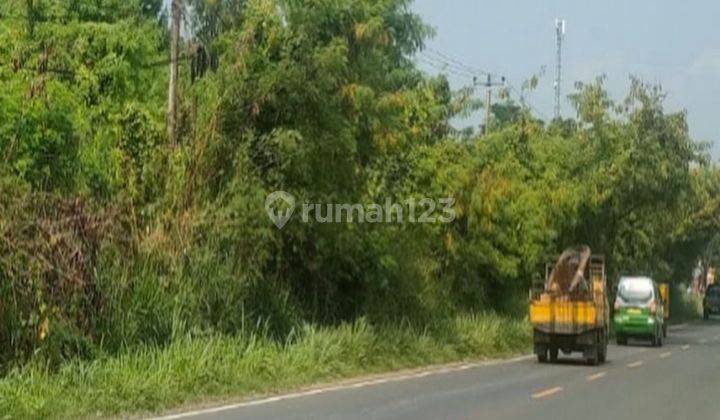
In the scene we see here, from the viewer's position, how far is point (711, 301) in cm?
8300

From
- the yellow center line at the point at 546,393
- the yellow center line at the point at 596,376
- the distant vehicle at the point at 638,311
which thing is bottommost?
the yellow center line at the point at 596,376

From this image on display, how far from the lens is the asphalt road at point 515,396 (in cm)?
1709

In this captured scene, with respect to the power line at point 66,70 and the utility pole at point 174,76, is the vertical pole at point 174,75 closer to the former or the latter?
the utility pole at point 174,76

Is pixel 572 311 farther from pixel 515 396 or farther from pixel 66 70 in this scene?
pixel 66 70

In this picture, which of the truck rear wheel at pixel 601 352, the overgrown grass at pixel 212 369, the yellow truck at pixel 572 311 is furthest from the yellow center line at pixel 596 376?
the overgrown grass at pixel 212 369

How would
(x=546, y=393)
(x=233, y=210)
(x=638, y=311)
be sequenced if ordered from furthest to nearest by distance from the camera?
(x=638, y=311) → (x=233, y=210) → (x=546, y=393)

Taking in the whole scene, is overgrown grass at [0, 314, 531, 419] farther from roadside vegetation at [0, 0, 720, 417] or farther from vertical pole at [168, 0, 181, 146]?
vertical pole at [168, 0, 181, 146]

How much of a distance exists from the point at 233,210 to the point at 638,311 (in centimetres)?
2229

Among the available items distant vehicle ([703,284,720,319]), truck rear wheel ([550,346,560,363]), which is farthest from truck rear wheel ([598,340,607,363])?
distant vehicle ([703,284,720,319])

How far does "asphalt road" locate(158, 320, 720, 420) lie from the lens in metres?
17.1

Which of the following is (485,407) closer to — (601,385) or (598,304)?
(601,385)

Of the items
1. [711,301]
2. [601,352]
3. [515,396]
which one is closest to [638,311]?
[601,352]

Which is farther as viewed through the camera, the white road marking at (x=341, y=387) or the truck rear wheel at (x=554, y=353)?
the truck rear wheel at (x=554, y=353)

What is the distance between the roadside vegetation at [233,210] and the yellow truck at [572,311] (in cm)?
241
